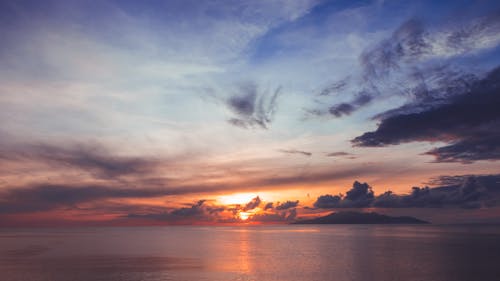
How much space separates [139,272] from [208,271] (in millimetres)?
11719

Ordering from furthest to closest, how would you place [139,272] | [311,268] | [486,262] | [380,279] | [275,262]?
1. [275,262]
2. [486,262]
3. [311,268]
4. [139,272]
5. [380,279]

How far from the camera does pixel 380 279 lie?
59.2 meters

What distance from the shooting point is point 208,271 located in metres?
69.3

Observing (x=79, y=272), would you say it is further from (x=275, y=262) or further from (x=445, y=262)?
(x=445, y=262)

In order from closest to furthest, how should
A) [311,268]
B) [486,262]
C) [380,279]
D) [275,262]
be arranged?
[380,279] < [311,268] < [486,262] < [275,262]

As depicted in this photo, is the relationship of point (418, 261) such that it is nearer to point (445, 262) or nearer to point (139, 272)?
point (445, 262)

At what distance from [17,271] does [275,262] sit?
1886 inches

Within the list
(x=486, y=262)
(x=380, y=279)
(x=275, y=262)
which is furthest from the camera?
(x=275, y=262)

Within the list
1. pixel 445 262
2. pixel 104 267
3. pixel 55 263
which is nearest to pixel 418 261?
pixel 445 262

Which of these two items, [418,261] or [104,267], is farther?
[418,261]

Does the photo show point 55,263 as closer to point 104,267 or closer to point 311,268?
point 104,267

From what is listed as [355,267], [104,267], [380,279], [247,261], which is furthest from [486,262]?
[104,267]

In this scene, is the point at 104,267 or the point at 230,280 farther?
the point at 104,267

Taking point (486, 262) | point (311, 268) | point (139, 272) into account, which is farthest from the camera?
point (486, 262)
